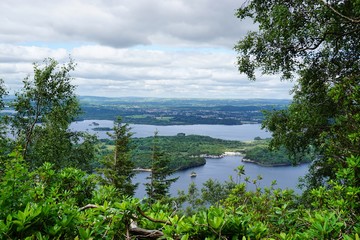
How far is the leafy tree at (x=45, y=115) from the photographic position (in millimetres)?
19375

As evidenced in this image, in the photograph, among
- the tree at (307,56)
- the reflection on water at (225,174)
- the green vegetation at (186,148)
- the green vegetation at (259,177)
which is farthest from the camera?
the green vegetation at (186,148)

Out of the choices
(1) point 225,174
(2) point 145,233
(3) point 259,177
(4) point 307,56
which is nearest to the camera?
(2) point 145,233

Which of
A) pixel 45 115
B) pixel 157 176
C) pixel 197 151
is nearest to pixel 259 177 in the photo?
pixel 45 115

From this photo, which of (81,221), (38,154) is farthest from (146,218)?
(38,154)

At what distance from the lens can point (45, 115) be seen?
2020cm

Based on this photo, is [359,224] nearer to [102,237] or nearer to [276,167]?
[102,237]

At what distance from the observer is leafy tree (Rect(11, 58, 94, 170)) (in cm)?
1938

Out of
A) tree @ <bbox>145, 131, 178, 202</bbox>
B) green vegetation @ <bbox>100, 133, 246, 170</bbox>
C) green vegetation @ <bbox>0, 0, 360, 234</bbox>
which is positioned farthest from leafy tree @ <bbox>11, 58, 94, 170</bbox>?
green vegetation @ <bbox>100, 133, 246, 170</bbox>

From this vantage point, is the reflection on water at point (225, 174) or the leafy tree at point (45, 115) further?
the reflection on water at point (225, 174)

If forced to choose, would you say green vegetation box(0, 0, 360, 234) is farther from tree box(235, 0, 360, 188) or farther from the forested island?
the forested island

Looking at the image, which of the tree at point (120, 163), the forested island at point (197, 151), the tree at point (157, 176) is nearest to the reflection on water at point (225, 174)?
the forested island at point (197, 151)

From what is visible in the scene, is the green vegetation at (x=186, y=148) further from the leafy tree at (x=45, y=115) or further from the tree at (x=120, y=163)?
the leafy tree at (x=45, y=115)

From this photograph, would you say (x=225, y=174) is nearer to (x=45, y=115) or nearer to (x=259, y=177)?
(x=45, y=115)

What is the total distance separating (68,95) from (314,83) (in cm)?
1511
